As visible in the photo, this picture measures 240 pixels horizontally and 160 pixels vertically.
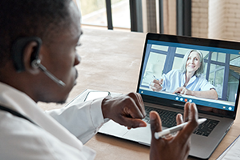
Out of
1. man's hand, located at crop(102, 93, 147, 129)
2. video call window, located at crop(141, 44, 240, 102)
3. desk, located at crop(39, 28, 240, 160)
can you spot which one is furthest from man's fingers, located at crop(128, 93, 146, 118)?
video call window, located at crop(141, 44, 240, 102)

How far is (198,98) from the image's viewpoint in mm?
970

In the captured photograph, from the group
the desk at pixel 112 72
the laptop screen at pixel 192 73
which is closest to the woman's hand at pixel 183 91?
the laptop screen at pixel 192 73

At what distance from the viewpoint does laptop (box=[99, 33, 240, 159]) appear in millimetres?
864

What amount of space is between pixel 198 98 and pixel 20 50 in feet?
2.15

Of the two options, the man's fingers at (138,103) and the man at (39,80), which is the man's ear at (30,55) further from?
the man's fingers at (138,103)

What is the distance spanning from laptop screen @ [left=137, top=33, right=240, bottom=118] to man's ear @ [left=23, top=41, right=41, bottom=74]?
590mm

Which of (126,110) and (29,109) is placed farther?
(126,110)

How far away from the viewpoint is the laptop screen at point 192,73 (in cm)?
93

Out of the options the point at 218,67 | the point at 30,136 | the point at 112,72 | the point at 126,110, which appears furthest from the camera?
the point at 112,72

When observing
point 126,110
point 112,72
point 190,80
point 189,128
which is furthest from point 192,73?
point 112,72

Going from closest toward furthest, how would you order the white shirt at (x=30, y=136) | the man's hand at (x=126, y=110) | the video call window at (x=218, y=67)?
the white shirt at (x=30, y=136) < the man's hand at (x=126, y=110) < the video call window at (x=218, y=67)

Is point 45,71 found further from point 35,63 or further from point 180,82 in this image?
point 180,82

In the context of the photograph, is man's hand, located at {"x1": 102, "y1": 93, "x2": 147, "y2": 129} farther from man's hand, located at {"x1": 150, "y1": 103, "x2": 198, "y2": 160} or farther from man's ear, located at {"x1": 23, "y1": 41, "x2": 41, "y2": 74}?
man's ear, located at {"x1": 23, "y1": 41, "x2": 41, "y2": 74}

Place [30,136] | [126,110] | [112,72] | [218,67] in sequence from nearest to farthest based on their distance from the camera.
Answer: [30,136]
[126,110]
[218,67]
[112,72]
